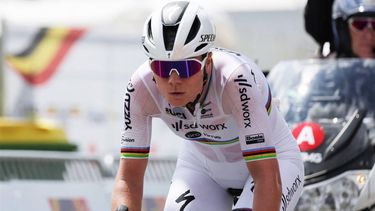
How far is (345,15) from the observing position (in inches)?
372

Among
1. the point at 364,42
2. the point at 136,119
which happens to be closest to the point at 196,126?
the point at 136,119

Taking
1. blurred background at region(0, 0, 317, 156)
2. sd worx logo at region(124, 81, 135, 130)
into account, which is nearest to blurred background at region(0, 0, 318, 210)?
blurred background at region(0, 0, 317, 156)

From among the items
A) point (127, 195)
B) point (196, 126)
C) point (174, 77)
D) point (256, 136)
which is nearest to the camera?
point (174, 77)

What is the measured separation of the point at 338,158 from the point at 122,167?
2.05m

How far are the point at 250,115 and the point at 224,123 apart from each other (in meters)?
0.40

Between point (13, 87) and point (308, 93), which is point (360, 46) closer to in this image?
point (308, 93)

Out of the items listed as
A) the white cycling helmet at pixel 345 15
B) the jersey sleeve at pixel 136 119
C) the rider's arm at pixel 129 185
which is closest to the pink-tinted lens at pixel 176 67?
the jersey sleeve at pixel 136 119

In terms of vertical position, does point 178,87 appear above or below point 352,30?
above

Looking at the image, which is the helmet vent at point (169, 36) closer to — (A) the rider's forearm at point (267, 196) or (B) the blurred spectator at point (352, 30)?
(A) the rider's forearm at point (267, 196)

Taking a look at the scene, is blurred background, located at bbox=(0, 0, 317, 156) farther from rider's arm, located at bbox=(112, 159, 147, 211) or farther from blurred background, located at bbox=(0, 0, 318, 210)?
rider's arm, located at bbox=(112, 159, 147, 211)

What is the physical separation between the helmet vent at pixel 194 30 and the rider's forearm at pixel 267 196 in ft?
2.58

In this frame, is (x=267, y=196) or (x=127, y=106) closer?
(x=267, y=196)

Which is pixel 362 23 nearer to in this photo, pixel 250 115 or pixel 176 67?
pixel 250 115

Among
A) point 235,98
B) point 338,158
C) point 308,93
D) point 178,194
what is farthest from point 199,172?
point 308,93
